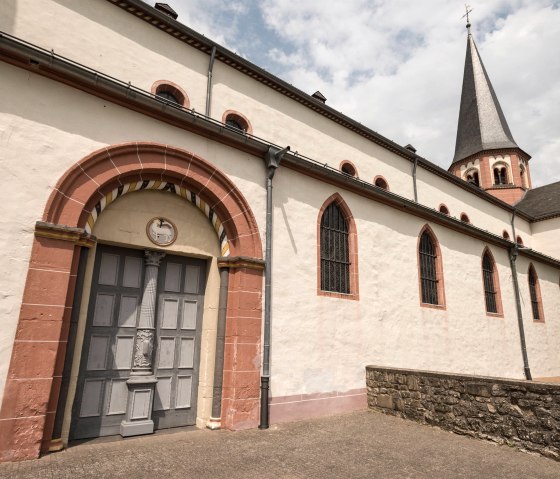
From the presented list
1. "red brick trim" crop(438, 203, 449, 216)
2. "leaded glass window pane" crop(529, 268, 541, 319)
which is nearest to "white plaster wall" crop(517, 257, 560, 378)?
"leaded glass window pane" crop(529, 268, 541, 319)

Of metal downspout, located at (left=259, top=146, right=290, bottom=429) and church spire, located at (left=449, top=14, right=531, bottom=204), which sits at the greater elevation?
church spire, located at (left=449, top=14, right=531, bottom=204)

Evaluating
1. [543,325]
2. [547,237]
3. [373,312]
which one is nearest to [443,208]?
[543,325]

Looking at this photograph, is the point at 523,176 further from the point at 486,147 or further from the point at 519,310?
the point at 519,310

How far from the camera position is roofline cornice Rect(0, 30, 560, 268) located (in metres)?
5.22

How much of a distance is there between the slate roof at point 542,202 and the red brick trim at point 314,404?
18602 mm

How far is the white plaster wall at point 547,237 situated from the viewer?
66.6ft

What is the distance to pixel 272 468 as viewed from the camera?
177 inches

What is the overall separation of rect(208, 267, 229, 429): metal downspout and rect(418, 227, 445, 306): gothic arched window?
584 cm

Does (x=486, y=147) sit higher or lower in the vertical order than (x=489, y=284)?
higher

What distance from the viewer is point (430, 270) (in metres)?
10.9

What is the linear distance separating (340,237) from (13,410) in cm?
653

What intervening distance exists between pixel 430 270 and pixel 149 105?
842 centimetres

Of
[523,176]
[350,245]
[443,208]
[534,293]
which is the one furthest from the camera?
[523,176]

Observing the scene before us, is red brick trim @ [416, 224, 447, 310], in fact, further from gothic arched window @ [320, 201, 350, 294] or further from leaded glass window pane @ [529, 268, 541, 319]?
leaded glass window pane @ [529, 268, 541, 319]
